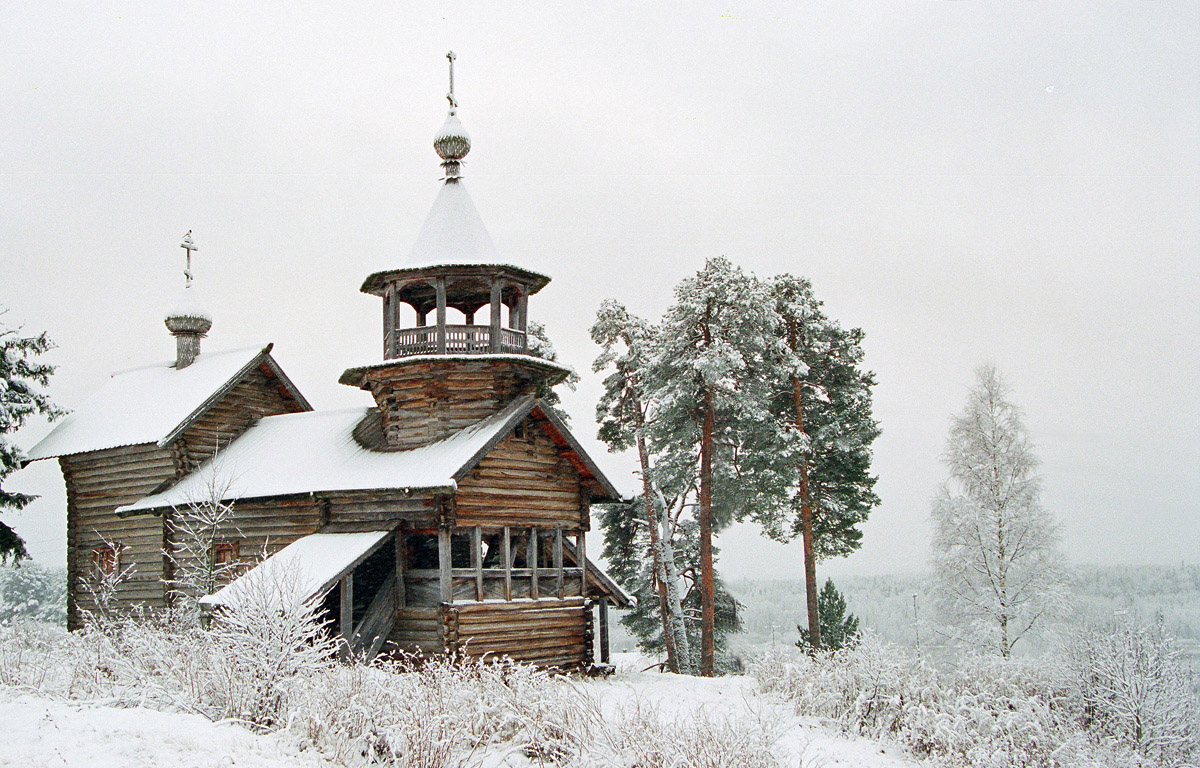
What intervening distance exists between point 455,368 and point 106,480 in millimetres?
11747

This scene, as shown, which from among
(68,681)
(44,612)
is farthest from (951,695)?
(44,612)

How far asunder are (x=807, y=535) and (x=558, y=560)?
936 centimetres

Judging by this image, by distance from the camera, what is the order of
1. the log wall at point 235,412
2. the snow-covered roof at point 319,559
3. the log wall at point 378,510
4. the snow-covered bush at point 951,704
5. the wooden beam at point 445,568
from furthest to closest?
the log wall at point 235,412, the log wall at point 378,510, the wooden beam at point 445,568, the snow-covered roof at point 319,559, the snow-covered bush at point 951,704

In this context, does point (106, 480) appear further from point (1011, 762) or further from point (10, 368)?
point (1011, 762)

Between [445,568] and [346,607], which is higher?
[445,568]

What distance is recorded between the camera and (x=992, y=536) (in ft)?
79.3

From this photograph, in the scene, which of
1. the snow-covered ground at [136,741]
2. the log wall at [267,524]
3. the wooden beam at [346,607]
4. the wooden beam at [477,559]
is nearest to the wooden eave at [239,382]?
the log wall at [267,524]

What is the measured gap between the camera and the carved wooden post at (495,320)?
2202 centimetres

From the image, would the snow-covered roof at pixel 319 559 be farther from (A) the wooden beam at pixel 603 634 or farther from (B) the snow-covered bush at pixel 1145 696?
(B) the snow-covered bush at pixel 1145 696

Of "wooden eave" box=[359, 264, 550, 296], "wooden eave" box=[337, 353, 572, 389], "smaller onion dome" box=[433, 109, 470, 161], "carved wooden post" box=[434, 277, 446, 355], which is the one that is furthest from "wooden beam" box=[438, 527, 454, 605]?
"smaller onion dome" box=[433, 109, 470, 161]

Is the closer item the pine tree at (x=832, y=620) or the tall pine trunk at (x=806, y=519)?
the tall pine trunk at (x=806, y=519)

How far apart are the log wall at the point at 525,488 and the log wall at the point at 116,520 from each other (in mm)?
9637

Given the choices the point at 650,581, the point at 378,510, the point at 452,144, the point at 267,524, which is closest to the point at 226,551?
the point at 267,524

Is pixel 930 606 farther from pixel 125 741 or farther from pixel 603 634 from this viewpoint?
pixel 125 741
